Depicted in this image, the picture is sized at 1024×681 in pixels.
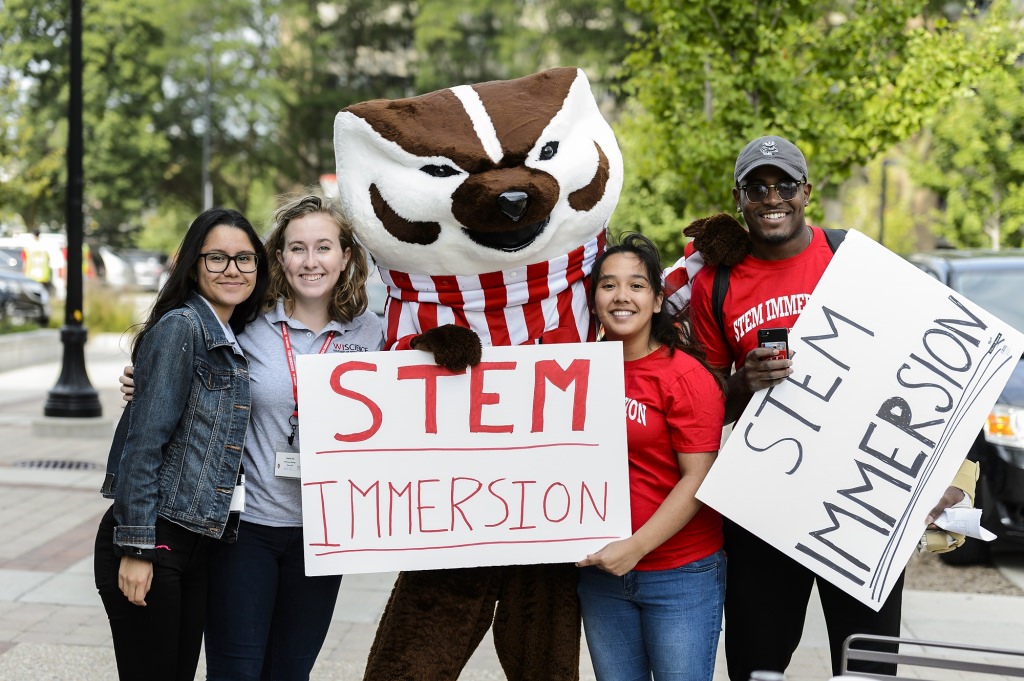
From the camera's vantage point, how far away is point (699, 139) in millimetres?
8836

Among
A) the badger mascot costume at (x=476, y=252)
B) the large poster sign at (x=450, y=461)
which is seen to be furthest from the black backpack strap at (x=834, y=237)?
the large poster sign at (x=450, y=461)

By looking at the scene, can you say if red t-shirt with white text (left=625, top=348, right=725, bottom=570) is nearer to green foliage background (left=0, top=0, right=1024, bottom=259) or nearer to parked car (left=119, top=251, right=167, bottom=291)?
green foliage background (left=0, top=0, right=1024, bottom=259)

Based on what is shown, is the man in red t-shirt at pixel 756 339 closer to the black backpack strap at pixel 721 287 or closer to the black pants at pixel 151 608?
the black backpack strap at pixel 721 287

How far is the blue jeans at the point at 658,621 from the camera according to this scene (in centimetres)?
300

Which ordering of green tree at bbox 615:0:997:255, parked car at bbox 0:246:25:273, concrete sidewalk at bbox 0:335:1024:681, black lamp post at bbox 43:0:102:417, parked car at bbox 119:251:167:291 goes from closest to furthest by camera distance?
concrete sidewalk at bbox 0:335:1024:681
green tree at bbox 615:0:997:255
black lamp post at bbox 43:0:102:417
parked car at bbox 0:246:25:273
parked car at bbox 119:251:167:291

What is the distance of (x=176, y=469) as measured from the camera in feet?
9.98

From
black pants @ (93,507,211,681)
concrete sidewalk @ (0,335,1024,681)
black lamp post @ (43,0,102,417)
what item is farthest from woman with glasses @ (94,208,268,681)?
black lamp post @ (43,0,102,417)

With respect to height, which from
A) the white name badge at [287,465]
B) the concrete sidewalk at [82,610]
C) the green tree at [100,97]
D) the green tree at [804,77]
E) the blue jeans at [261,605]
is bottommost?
the concrete sidewalk at [82,610]

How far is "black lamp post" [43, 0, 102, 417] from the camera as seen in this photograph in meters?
10.0

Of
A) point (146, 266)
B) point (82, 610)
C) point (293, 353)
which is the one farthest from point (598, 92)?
point (293, 353)

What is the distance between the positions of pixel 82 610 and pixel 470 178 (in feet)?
11.3

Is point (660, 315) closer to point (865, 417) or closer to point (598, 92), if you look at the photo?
point (865, 417)

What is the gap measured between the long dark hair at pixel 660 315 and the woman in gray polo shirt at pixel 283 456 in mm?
807

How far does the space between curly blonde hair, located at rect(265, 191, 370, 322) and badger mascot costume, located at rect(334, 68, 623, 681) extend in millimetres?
88
